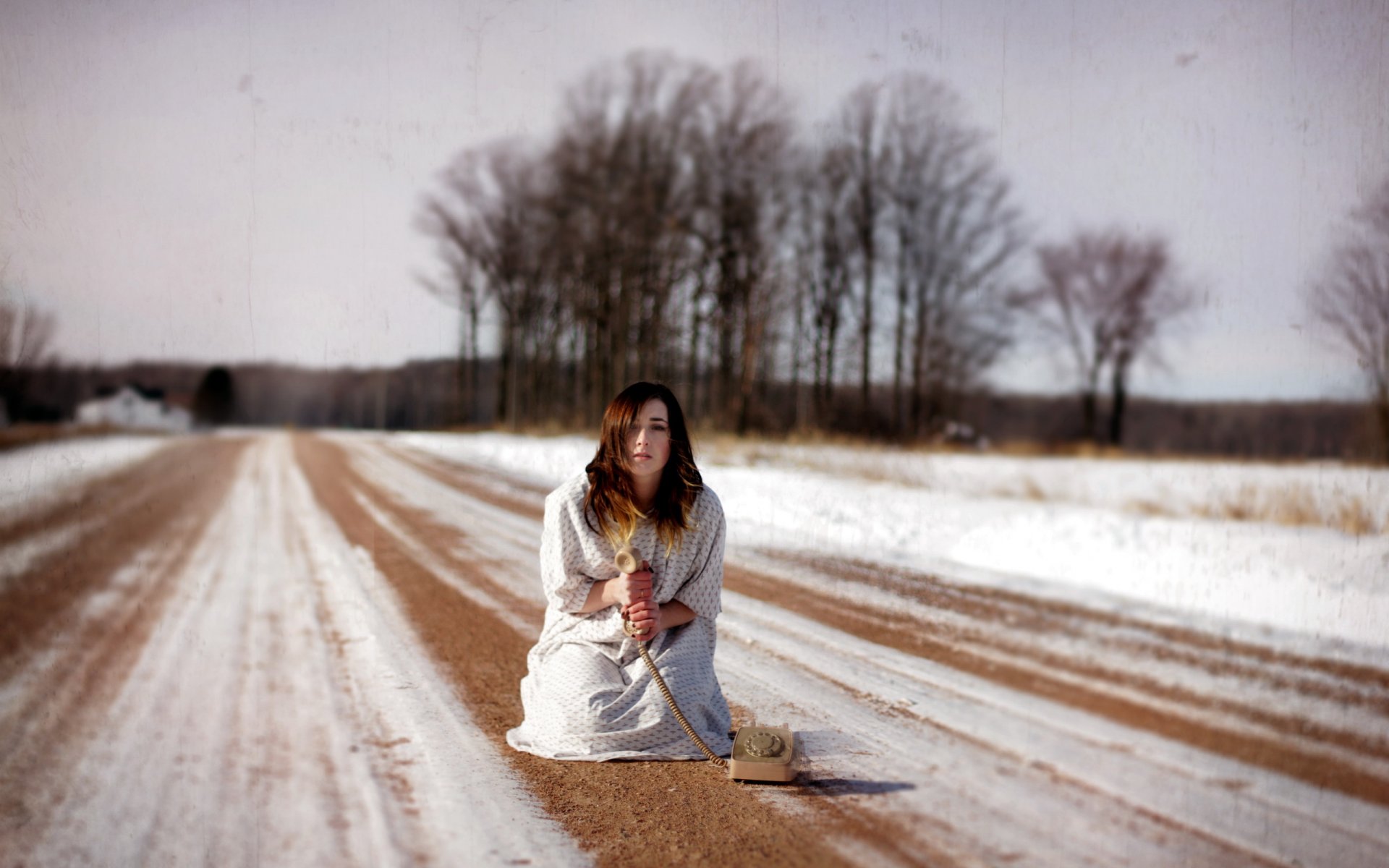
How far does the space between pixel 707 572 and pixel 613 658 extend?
42cm

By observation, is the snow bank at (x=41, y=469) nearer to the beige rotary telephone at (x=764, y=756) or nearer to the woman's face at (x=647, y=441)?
the woman's face at (x=647, y=441)

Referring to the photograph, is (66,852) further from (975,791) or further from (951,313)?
(951,313)

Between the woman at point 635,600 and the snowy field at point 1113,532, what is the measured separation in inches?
114

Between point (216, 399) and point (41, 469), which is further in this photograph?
point (216, 399)

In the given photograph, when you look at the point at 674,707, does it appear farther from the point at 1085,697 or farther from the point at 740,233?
the point at 740,233

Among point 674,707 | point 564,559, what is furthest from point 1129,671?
point 564,559

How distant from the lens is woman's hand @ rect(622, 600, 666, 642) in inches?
106

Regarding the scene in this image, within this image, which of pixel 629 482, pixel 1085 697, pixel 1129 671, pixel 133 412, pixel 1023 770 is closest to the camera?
pixel 1023 770

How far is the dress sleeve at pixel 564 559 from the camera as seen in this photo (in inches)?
111

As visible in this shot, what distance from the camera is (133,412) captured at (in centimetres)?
520

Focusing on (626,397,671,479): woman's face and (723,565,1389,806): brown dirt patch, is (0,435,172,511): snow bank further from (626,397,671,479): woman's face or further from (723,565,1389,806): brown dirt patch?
(723,565,1389,806): brown dirt patch

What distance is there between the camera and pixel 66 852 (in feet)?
6.88

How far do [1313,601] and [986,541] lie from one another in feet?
7.05

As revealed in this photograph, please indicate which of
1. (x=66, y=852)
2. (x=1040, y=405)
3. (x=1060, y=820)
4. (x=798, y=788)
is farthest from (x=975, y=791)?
(x=1040, y=405)
